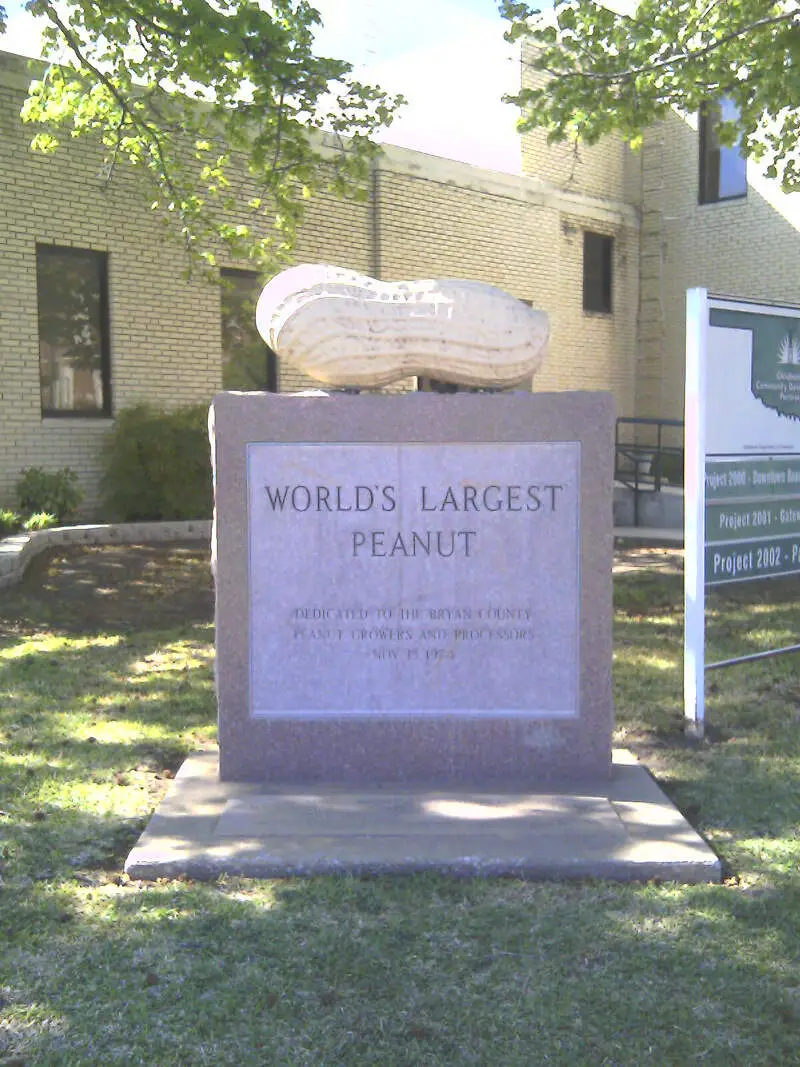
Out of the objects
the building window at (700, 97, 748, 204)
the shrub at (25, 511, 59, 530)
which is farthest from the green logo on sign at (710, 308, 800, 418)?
the building window at (700, 97, 748, 204)

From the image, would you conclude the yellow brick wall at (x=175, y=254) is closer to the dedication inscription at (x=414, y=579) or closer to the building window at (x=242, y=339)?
the building window at (x=242, y=339)

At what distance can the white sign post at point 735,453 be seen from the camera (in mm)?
5004

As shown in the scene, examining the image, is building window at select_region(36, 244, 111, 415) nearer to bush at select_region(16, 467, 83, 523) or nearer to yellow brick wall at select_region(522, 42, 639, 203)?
bush at select_region(16, 467, 83, 523)

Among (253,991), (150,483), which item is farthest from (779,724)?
(150,483)

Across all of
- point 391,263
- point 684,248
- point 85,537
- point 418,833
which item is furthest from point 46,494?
point 684,248

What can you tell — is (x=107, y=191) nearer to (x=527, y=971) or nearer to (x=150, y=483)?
(x=150, y=483)

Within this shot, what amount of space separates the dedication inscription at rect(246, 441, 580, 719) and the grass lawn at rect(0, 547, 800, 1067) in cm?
83

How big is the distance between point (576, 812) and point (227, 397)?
6.70 feet

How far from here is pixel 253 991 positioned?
2736 millimetres

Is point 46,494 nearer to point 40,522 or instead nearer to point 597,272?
point 40,522

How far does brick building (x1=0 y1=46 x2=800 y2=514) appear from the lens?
12.6 metres

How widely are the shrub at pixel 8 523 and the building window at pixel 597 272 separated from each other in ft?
41.2

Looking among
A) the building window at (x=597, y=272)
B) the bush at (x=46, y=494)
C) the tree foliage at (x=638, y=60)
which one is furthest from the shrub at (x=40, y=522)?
the building window at (x=597, y=272)

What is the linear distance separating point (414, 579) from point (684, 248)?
17801mm
